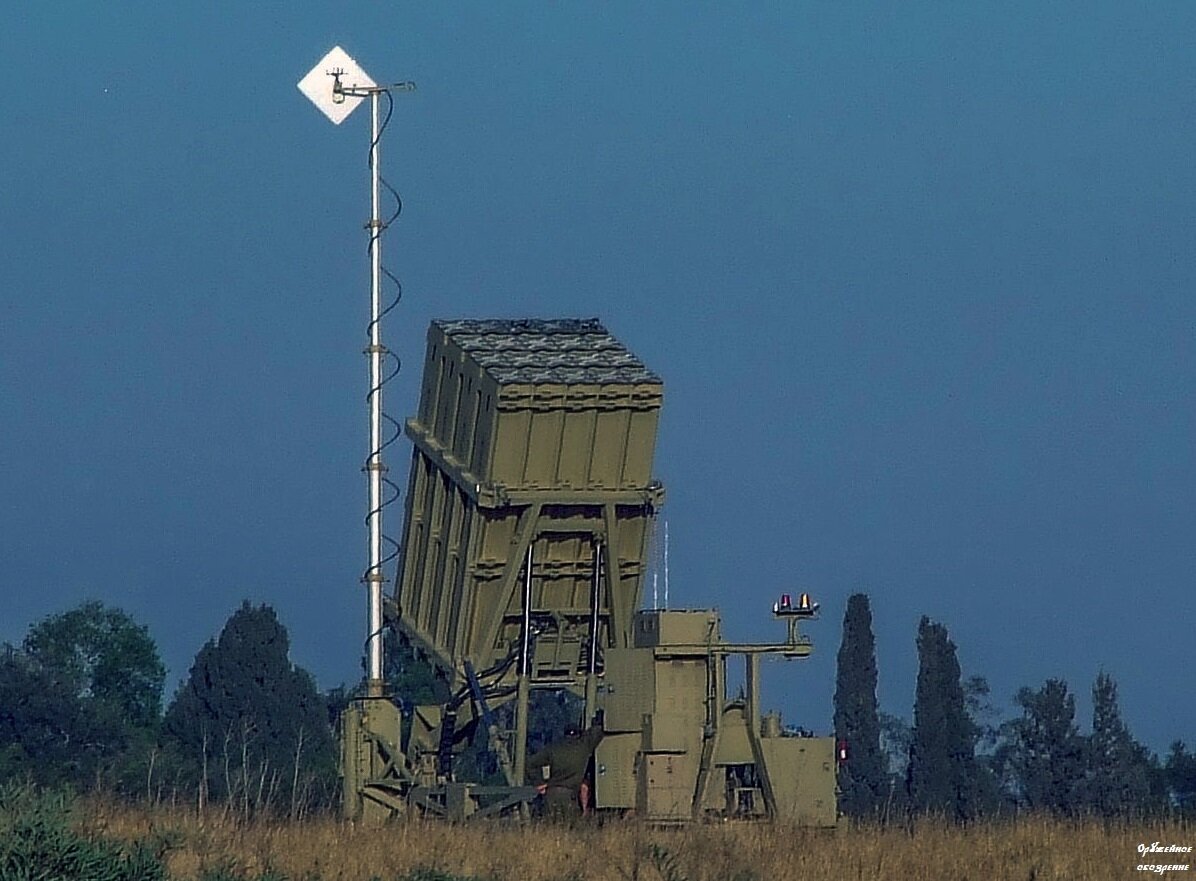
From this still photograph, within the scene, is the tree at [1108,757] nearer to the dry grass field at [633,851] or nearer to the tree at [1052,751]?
the tree at [1052,751]

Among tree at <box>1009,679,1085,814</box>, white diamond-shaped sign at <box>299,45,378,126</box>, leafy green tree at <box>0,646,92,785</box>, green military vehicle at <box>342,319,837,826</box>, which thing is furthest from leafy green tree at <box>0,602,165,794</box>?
tree at <box>1009,679,1085,814</box>

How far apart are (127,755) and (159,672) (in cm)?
1993

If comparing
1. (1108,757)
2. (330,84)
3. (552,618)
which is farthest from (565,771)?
(1108,757)

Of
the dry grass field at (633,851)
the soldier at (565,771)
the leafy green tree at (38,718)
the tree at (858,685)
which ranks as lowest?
the dry grass field at (633,851)

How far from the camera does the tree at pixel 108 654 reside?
6600 centimetres

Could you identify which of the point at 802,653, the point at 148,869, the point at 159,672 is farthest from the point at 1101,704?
the point at 159,672

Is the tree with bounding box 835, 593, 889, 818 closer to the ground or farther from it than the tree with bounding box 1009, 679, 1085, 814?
farther from it

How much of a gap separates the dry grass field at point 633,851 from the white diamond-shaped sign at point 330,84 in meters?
8.98

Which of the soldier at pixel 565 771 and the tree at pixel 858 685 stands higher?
the tree at pixel 858 685

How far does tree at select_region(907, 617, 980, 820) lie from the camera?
1903 inches

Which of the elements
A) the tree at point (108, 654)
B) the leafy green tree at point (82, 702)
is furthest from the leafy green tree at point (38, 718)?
the tree at point (108, 654)

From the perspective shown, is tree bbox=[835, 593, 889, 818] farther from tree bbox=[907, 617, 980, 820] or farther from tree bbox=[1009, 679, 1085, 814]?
tree bbox=[1009, 679, 1085, 814]

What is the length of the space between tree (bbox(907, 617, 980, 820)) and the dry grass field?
75.9 feet

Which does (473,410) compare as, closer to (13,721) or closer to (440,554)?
(440,554)
